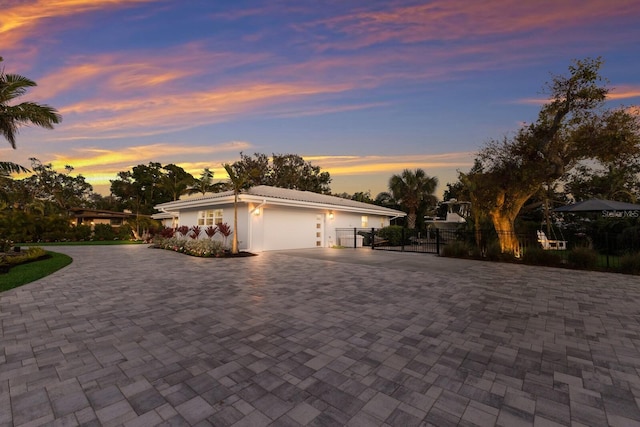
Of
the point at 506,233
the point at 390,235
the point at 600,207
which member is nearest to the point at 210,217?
the point at 390,235

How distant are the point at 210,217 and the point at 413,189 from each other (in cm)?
1842

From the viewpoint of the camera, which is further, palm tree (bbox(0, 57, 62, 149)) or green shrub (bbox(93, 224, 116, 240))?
green shrub (bbox(93, 224, 116, 240))

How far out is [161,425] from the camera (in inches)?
77.4

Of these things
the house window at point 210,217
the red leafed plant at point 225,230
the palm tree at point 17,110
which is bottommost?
the red leafed plant at point 225,230

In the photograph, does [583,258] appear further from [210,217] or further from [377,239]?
[210,217]

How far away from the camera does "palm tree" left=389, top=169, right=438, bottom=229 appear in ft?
85.3

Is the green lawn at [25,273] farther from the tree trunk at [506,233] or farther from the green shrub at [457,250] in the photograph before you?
the tree trunk at [506,233]

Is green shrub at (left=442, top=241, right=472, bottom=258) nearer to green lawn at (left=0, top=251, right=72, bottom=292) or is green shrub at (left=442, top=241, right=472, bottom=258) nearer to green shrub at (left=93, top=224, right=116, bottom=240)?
green lawn at (left=0, top=251, right=72, bottom=292)

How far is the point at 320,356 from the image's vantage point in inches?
122

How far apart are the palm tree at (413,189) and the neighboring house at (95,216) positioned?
28.0 meters

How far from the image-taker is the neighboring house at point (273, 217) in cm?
1368

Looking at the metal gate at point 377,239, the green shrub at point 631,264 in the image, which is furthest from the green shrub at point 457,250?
the metal gate at point 377,239

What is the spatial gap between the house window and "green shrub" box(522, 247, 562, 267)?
1427 cm

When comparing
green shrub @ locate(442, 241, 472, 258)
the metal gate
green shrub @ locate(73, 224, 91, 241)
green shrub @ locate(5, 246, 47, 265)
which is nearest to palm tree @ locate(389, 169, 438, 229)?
the metal gate
